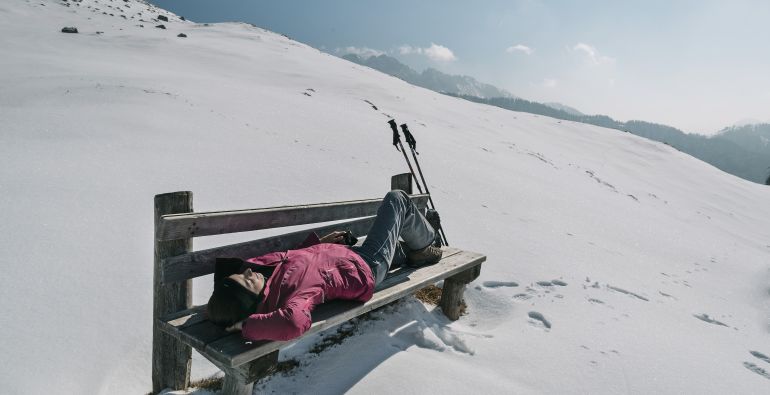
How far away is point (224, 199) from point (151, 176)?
123 centimetres

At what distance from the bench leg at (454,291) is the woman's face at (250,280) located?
2380 millimetres

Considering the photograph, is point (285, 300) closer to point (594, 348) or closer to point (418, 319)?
point (418, 319)

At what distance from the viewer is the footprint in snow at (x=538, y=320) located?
15.3ft

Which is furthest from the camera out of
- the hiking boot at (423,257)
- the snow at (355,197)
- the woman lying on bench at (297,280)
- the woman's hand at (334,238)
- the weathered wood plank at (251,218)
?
the hiking boot at (423,257)

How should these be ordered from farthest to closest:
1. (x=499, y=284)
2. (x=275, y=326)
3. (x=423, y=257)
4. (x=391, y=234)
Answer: (x=499, y=284) → (x=423, y=257) → (x=391, y=234) → (x=275, y=326)

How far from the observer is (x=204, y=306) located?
2934 millimetres

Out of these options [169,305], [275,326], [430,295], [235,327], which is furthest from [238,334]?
[430,295]

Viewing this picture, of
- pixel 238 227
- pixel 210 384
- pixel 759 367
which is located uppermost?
pixel 238 227

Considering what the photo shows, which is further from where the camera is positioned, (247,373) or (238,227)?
(238,227)

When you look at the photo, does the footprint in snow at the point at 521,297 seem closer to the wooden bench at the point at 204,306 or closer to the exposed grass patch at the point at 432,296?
the exposed grass patch at the point at 432,296

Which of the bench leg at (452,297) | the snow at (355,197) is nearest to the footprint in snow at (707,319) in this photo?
the snow at (355,197)

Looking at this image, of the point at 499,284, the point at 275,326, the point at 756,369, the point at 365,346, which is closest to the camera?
the point at 275,326

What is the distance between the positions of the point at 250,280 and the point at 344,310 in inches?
27.9

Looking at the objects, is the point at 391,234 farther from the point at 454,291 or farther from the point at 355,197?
the point at 355,197
